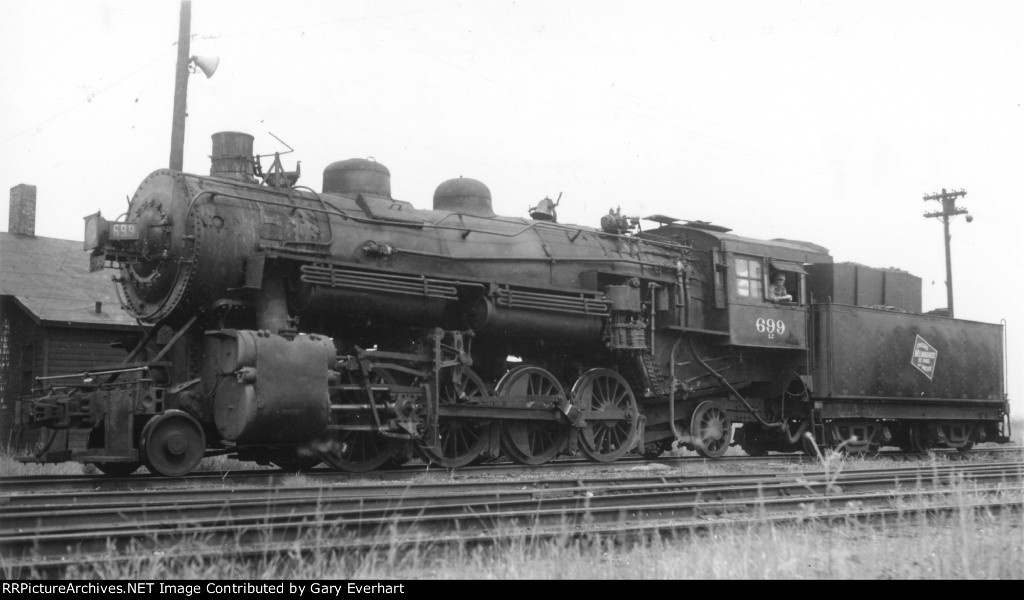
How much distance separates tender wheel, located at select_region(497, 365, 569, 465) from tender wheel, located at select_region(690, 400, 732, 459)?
2.38m

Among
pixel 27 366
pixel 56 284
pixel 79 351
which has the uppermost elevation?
pixel 56 284

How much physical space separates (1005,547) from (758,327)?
27.2 ft

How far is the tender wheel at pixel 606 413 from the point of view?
12.6 metres

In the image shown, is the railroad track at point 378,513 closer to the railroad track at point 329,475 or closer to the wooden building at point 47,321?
the railroad track at point 329,475

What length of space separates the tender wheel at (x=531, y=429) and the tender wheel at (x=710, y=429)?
2.38 metres

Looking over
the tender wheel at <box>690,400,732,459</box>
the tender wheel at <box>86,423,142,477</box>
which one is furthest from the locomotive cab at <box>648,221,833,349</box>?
the tender wheel at <box>86,423,142,477</box>

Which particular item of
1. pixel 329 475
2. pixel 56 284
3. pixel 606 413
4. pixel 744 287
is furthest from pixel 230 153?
pixel 744 287

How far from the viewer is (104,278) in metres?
18.3

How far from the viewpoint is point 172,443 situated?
30.1 feet

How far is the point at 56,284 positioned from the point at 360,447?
9.32 metres

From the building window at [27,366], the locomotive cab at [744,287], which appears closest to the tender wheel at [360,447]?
the locomotive cab at [744,287]

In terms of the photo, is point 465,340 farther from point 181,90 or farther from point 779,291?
point 181,90
